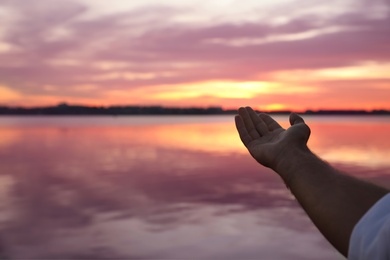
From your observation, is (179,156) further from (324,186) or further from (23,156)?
(324,186)

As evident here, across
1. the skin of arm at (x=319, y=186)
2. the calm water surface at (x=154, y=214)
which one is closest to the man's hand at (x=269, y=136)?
the skin of arm at (x=319, y=186)

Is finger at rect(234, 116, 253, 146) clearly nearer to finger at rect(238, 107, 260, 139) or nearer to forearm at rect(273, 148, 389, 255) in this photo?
finger at rect(238, 107, 260, 139)

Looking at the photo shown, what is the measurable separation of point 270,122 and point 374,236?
5.27ft

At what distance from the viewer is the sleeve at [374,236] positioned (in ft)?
3.56

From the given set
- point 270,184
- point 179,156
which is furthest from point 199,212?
point 179,156

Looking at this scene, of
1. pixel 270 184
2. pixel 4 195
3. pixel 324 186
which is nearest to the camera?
pixel 324 186

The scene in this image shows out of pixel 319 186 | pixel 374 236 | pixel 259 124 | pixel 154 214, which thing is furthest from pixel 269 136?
pixel 154 214

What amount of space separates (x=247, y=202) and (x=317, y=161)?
8.49 m

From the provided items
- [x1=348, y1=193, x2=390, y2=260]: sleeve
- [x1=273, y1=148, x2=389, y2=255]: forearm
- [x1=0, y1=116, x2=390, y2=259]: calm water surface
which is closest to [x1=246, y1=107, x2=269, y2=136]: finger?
[x1=273, y1=148, x2=389, y2=255]: forearm

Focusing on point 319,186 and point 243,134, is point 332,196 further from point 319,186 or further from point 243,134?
point 243,134

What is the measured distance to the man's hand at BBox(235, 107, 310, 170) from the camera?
216cm

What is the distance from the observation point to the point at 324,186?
1.68m

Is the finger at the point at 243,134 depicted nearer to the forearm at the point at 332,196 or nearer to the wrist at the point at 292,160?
the wrist at the point at 292,160

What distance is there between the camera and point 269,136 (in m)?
2.55
